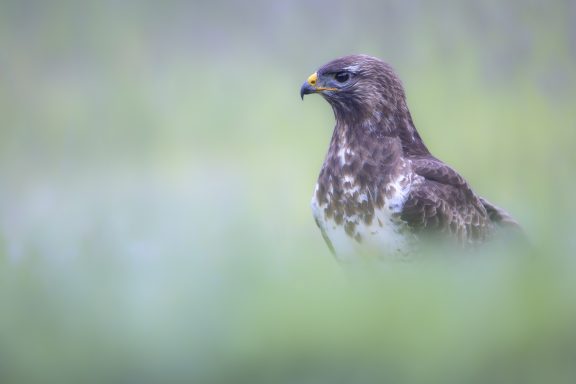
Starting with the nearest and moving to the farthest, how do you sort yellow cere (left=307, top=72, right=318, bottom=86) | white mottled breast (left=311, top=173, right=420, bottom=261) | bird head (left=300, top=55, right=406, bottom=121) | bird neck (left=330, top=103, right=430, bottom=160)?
white mottled breast (left=311, top=173, right=420, bottom=261) < bird neck (left=330, top=103, right=430, bottom=160) < bird head (left=300, top=55, right=406, bottom=121) < yellow cere (left=307, top=72, right=318, bottom=86)

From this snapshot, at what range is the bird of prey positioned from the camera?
416 centimetres

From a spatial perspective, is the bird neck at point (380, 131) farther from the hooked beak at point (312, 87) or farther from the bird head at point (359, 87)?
the hooked beak at point (312, 87)

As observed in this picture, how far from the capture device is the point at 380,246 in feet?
13.6

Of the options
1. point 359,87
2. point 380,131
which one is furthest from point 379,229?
point 359,87

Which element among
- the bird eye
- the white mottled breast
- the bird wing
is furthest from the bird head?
the white mottled breast

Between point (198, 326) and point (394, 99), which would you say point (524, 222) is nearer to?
point (198, 326)

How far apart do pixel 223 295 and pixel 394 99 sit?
9.72 feet

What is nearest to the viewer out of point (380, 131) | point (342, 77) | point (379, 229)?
point (379, 229)

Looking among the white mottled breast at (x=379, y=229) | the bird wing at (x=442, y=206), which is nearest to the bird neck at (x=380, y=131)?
the bird wing at (x=442, y=206)

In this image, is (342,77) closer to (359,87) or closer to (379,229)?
(359,87)

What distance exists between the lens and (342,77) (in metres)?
4.73

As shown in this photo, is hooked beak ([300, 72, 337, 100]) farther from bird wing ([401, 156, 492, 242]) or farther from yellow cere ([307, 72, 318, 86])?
bird wing ([401, 156, 492, 242])

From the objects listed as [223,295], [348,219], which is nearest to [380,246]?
[348,219]

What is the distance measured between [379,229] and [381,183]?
0.23 m
